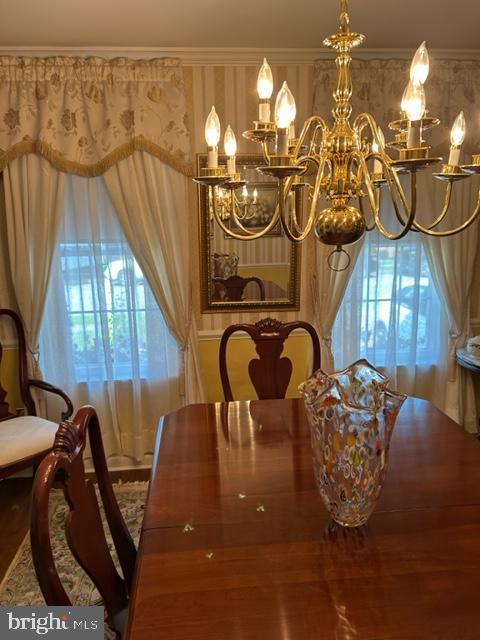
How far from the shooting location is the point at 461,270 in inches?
110

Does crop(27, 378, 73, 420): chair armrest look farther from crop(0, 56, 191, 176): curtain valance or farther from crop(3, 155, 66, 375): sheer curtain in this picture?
crop(0, 56, 191, 176): curtain valance

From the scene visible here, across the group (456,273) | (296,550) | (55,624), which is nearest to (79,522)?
(55,624)

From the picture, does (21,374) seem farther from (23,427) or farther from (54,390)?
(23,427)

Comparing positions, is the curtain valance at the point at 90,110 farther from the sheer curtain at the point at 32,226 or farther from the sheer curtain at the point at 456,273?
the sheer curtain at the point at 456,273

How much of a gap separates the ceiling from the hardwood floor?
2509 mm

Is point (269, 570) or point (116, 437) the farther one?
point (116, 437)

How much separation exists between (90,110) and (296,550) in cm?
242

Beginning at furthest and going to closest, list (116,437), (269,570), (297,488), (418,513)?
(116,437) < (297,488) < (418,513) < (269,570)

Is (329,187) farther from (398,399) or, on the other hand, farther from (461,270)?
(461,270)

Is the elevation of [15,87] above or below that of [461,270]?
above

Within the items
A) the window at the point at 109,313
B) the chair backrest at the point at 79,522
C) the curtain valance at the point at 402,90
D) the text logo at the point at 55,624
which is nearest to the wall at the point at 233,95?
the curtain valance at the point at 402,90

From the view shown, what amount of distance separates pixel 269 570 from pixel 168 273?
1941 mm

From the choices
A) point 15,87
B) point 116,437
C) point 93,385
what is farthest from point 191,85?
point 116,437

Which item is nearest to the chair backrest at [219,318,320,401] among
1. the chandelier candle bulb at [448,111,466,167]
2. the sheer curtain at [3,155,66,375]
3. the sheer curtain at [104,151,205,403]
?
the sheer curtain at [104,151,205,403]
